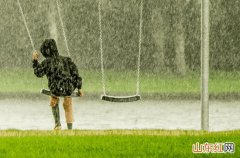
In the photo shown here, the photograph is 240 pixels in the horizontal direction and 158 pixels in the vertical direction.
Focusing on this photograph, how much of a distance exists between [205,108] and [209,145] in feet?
10.1

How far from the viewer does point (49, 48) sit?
12062 mm

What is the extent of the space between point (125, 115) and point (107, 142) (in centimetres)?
1039

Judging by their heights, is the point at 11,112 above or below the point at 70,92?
below

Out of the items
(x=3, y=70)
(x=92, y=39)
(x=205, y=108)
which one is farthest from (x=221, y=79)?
(x=205, y=108)

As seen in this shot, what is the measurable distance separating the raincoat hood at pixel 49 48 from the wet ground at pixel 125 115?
184 inches

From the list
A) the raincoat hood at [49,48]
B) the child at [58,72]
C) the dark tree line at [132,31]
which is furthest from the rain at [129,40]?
the raincoat hood at [49,48]

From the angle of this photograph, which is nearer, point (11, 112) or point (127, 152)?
point (127, 152)

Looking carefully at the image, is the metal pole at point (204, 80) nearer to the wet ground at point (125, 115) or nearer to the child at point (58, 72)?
the child at point (58, 72)

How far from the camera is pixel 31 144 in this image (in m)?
9.84

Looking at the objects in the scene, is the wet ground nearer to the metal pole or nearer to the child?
the metal pole

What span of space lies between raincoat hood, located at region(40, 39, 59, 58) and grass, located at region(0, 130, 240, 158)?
150 cm

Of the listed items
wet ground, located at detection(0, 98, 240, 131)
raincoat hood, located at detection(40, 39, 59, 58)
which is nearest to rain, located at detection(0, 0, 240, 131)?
wet ground, located at detection(0, 98, 240, 131)

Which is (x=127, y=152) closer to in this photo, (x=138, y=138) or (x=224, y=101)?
(x=138, y=138)

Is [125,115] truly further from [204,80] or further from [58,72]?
[58,72]
